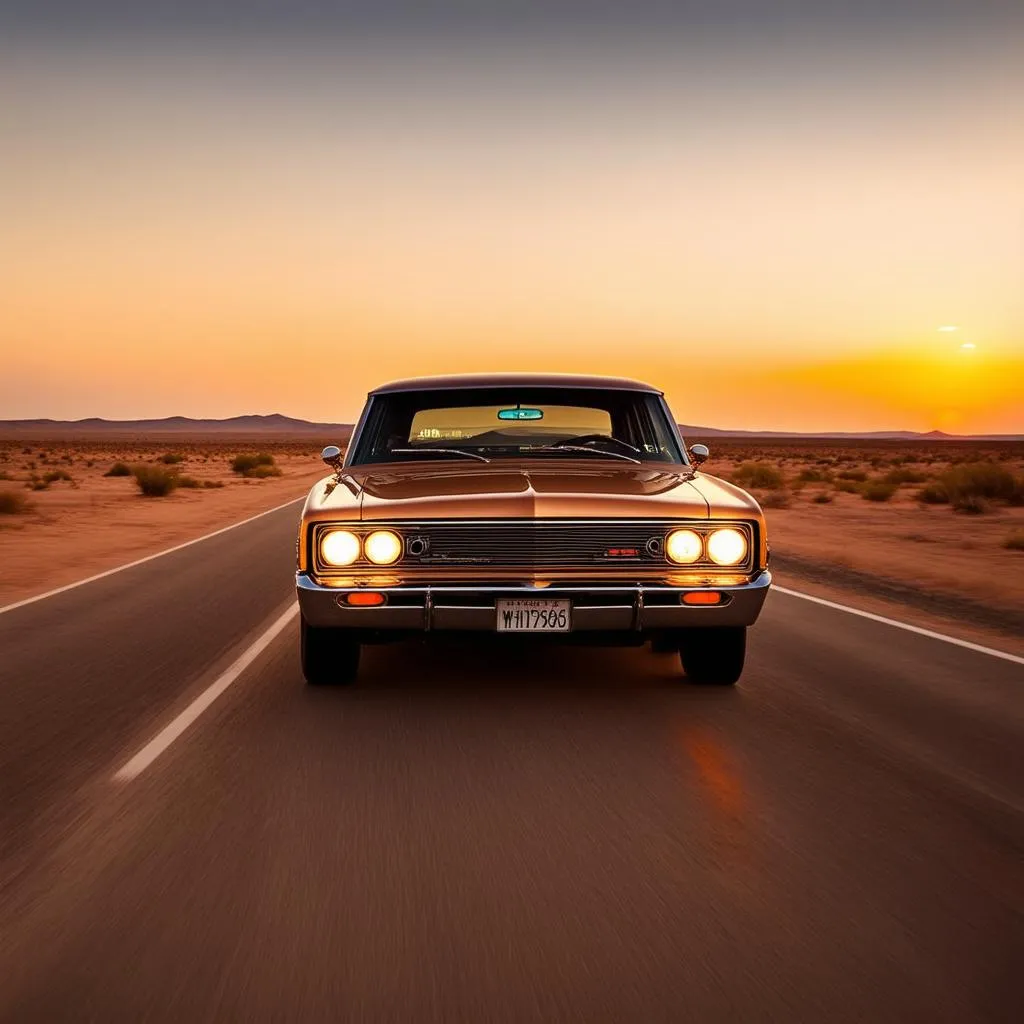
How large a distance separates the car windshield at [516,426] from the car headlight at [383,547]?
1556 mm

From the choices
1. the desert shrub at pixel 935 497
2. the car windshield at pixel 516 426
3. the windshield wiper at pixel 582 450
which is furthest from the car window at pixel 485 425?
the desert shrub at pixel 935 497

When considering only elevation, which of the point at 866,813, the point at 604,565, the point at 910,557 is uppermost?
the point at 604,565

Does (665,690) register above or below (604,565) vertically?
below

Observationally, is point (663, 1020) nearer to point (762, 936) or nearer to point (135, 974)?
point (762, 936)

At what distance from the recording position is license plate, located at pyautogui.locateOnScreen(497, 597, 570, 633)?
609cm

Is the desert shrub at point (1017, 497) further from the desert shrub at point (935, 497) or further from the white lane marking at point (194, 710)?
the white lane marking at point (194, 710)

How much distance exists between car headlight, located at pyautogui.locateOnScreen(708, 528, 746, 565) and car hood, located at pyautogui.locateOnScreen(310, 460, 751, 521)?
0.15 meters

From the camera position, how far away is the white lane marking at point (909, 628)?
337 inches

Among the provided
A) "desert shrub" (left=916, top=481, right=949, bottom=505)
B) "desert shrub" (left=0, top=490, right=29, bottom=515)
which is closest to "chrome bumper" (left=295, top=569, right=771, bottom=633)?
"desert shrub" (left=0, top=490, right=29, bottom=515)

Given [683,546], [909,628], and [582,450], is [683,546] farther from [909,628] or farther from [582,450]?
[909,628]

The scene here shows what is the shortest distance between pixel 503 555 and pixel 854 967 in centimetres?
328

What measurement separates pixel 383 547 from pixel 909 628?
18.2 ft

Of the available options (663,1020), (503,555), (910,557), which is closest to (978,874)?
(663,1020)

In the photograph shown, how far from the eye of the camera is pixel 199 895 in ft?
12.3
